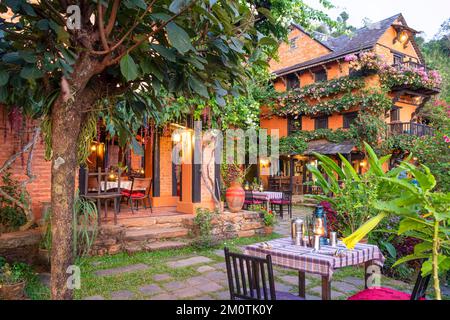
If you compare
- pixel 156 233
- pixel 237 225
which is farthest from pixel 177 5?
pixel 237 225

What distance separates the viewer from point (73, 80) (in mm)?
2273

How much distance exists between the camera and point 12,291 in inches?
139

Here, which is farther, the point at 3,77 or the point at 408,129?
the point at 408,129

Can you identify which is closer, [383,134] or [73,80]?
[73,80]

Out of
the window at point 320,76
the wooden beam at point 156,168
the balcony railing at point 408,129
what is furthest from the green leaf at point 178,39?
the window at point 320,76

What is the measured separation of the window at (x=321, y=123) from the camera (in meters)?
18.3

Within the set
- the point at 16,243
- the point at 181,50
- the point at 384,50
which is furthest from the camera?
the point at 384,50

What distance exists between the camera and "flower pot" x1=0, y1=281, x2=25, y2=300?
347cm

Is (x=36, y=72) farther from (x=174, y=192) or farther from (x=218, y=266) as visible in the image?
(x=174, y=192)

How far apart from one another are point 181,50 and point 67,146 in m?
1.07

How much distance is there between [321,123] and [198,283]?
15.6 m

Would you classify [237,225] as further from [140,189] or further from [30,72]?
[30,72]

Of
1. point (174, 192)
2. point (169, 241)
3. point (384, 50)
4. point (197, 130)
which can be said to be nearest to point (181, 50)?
point (169, 241)

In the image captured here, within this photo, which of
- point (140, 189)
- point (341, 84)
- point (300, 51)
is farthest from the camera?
point (300, 51)
